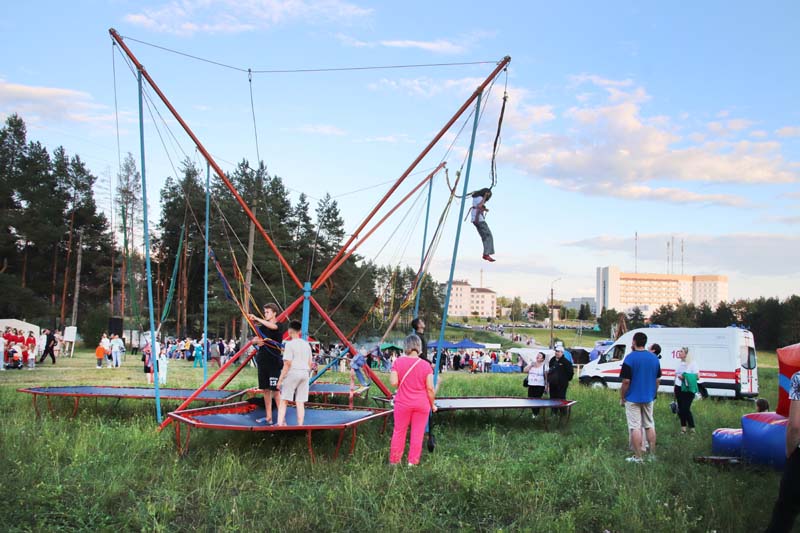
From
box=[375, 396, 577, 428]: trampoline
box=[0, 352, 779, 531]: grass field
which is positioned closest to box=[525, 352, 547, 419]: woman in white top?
box=[375, 396, 577, 428]: trampoline

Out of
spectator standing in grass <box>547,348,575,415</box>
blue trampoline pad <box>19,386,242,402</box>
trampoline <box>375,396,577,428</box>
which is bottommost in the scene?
trampoline <box>375,396,577,428</box>

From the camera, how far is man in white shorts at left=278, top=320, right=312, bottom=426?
890cm

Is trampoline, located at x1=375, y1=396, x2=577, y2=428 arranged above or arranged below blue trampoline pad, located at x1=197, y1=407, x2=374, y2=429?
below

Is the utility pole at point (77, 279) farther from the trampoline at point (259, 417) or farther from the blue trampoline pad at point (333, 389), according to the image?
the trampoline at point (259, 417)

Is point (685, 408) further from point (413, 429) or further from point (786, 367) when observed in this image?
point (413, 429)

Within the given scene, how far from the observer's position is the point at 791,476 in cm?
500

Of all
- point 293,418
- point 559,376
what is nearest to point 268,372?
point 293,418

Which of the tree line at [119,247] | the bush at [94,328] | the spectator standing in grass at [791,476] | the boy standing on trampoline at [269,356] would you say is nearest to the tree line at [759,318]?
the tree line at [119,247]

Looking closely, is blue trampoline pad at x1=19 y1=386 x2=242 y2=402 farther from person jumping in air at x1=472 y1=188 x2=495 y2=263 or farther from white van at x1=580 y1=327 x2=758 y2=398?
white van at x1=580 y1=327 x2=758 y2=398

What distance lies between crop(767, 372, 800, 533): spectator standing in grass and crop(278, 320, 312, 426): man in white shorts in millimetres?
5609

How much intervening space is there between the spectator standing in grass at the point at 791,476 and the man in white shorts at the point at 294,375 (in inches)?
221

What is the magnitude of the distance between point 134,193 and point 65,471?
164ft

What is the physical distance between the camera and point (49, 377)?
1998 centimetres

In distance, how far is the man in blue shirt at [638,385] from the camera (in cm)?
945
